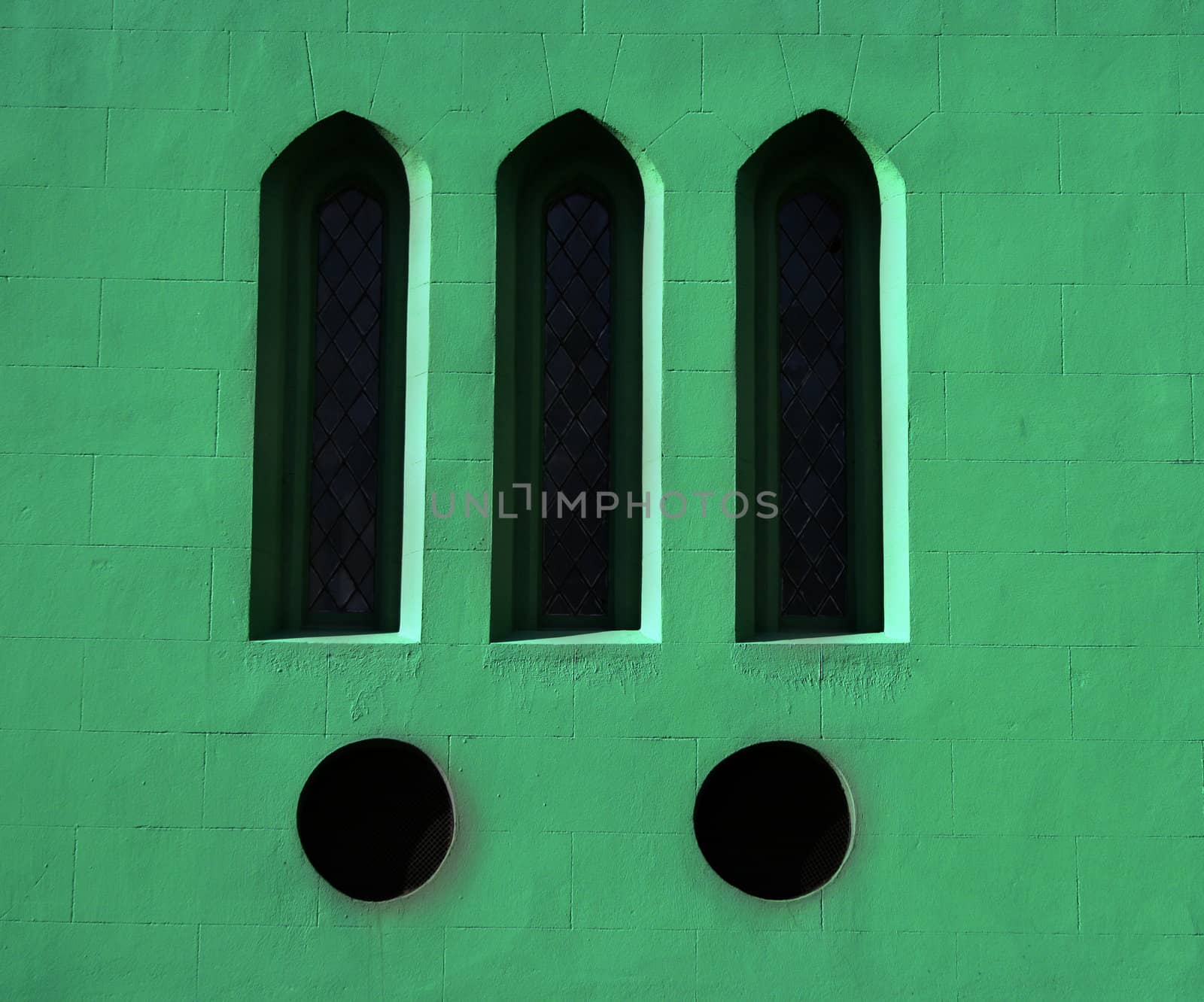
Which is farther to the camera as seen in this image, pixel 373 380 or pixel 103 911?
pixel 373 380

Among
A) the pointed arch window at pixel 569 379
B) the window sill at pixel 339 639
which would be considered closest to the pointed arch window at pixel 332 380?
the window sill at pixel 339 639

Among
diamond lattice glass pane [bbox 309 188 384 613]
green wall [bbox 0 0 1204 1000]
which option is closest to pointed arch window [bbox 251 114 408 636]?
diamond lattice glass pane [bbox 309 188 384 613]

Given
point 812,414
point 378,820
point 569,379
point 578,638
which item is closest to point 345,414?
point 569,379

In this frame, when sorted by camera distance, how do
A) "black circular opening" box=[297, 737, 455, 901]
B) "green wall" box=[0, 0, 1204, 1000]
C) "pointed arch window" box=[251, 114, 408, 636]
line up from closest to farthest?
"green wall" box=[0, 0, 1204, 1000], "black circular opening" box=[297, 737, 455, 901], "pointed arch window" box=[251, 114, 408, 636]

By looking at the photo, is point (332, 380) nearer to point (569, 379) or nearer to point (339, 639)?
point (569, 379)

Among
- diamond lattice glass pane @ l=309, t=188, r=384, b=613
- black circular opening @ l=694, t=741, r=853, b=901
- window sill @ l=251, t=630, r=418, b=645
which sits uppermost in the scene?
diamond lattice glass pane @ l=309, t=188, r=384, b=613

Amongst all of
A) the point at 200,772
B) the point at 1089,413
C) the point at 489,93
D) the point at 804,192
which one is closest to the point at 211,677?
the point at 200,772

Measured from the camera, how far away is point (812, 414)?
24.4ft

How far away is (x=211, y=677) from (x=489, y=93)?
333 centimetres

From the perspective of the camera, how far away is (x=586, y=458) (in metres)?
7.36

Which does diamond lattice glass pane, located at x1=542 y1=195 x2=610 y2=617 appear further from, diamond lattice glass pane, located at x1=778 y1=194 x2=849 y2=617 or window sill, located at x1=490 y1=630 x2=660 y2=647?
diamond lattice glass pane, located at x1=778 y1=194 x2=849 y2=617

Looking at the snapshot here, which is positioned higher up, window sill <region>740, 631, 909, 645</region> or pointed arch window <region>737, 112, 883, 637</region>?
pointed arch window <region>737, 112, 883, 637</region>

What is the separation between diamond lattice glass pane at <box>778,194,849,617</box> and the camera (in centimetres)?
734

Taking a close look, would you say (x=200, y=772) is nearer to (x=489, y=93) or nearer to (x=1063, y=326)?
(x=489, y=93)
